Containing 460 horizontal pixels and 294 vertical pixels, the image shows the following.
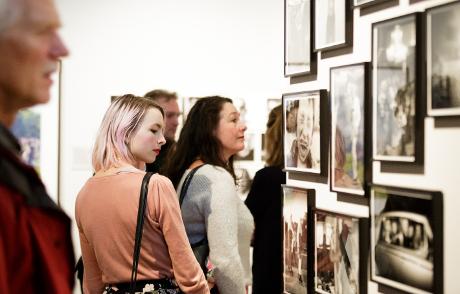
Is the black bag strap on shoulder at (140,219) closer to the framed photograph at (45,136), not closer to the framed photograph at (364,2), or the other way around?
the framed photograph at (364,2)

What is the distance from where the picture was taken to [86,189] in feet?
9.28

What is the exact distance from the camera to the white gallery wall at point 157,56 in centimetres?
555

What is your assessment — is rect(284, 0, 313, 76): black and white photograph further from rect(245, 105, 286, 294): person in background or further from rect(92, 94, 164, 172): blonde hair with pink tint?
rect(245, 105, 286, 294): person in background

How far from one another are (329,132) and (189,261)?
0.81 m

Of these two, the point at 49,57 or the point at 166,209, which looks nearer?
the point at 49,57

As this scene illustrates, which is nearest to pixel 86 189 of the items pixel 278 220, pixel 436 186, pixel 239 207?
pixel 239 207

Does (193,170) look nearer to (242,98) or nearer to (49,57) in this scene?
(49,57)

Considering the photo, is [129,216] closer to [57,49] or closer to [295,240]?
[295,240]

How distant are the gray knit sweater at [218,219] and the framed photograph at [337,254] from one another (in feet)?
1.39

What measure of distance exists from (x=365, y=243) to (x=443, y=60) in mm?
826

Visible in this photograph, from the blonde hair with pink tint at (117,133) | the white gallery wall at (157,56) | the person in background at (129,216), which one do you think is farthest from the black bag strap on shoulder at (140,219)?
the white gallery wall at (157,56)

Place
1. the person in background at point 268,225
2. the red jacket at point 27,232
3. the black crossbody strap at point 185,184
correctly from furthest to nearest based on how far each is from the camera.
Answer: the person in background at point 268,225 → the black crossbody strap at point 185,184 → the red jacket at point 27,232

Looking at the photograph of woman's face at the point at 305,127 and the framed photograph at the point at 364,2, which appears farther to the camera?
the photograph of woman's face at the point at 305,127

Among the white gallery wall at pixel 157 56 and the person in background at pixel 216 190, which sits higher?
the white gallery wall at pixel 157 56
